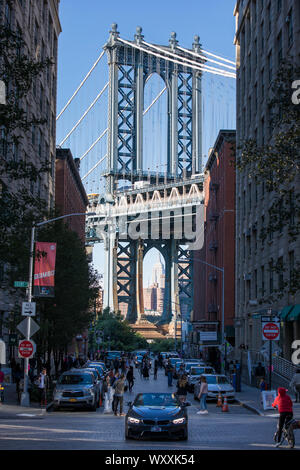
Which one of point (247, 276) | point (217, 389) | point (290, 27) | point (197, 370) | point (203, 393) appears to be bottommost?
point (217, 389)

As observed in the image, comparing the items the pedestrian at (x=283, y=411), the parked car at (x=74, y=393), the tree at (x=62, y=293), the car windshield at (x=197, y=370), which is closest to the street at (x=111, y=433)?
the pedestrian at (x=283, y=411)

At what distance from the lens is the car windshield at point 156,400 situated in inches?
785

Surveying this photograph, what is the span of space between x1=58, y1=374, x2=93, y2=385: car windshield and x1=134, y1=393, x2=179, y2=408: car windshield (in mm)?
10246

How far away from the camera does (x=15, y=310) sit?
1617 inches

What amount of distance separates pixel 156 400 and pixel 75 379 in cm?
1101

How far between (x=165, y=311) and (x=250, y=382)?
121270mm

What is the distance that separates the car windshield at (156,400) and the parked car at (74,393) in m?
9.11

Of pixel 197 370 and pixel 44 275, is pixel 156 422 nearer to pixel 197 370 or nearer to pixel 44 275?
pixel 44 275

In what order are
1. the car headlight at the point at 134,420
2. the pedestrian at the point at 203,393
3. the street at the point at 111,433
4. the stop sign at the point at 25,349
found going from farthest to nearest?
the stop sign at the point at 25,349, the pedestrian at the point at 203,393, the car headlight at the point at 134,420, the street at the point at 111,433

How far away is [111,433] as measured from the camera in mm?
20719

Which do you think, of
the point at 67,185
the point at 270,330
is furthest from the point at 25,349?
the point at 67,185

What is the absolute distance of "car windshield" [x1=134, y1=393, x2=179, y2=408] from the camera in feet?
65.4

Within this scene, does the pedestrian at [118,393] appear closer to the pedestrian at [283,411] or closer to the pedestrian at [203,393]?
the pedestrian at [203,393]
